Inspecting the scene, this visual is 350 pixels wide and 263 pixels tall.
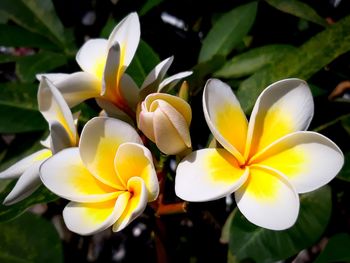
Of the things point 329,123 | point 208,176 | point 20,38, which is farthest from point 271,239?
point 20,38

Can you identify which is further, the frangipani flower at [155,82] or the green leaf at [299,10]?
the green leaf at [299,10]

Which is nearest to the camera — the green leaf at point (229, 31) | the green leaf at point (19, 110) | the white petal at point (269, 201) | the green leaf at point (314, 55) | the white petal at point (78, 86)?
the white petal at point (269, 201)

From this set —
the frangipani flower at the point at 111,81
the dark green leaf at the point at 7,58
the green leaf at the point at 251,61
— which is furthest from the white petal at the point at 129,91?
the dark green leaf at the point at 7,58

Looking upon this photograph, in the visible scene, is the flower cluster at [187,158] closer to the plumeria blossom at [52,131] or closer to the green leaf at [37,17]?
the plumeria blossom at [52,131]

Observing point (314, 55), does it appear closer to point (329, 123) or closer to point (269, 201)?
point (329, 123)

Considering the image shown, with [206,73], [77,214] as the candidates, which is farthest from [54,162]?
[206,73]

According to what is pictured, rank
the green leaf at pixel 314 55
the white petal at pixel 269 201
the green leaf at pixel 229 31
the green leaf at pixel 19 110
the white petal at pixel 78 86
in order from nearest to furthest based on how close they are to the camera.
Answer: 1. the white petal at pixel 269 201
2. the white petal at pixel 78 86
3. the green leaf at pixel 314 55
4. the green leaf at pixel 19 110
5. the green leaf at pixel 229 31
